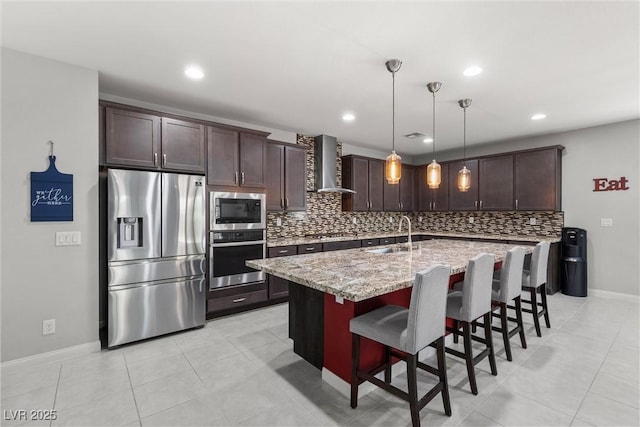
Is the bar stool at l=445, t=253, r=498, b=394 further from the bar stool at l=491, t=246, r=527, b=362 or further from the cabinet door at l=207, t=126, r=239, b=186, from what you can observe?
the cabinet door at l=207, t=126, r=239, b=186

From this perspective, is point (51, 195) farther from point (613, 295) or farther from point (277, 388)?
point (613, 295)

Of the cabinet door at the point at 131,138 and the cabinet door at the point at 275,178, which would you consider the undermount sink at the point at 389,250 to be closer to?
the cabinet door at the point at 275,178

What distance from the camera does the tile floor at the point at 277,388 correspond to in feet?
6.14

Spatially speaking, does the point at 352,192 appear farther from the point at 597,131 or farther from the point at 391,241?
the point at 597,131

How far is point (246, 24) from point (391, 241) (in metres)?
4.37

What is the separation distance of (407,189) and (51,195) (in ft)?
19.0

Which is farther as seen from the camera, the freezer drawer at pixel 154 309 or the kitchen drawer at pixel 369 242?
the kitchen drawer at pixel 369 242

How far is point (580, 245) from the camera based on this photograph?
177 inches

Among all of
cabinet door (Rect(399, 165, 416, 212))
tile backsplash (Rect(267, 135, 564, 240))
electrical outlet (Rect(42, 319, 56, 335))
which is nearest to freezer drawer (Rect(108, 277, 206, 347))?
electrical outlet (Rect(42, 319, 56, 335))

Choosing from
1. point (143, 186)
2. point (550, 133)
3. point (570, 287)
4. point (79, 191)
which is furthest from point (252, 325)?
point (550, 133)

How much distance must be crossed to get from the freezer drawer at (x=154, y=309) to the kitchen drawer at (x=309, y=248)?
142 centimetres

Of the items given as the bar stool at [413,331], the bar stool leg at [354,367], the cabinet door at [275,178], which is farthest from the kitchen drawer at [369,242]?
the bar stool leg at [354,367]

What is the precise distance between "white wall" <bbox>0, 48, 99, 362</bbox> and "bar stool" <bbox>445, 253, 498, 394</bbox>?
10.3 feet

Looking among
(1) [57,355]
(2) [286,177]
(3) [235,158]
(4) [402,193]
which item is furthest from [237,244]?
(4) [402,193]
